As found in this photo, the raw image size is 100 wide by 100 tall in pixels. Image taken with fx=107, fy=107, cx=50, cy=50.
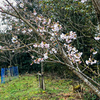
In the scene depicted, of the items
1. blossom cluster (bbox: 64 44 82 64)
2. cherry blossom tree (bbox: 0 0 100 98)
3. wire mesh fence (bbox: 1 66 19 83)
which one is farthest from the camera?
wire mesh fence (bbox: 1 66 19 83)

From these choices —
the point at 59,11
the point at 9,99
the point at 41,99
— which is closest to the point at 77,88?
the point at 41,99

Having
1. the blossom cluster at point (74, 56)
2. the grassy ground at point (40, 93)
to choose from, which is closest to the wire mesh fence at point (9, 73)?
the grassy ground at point (40, 93)

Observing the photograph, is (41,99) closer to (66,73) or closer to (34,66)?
(66,73)

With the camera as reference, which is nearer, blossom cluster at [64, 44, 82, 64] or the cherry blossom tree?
the cherry blossom tree

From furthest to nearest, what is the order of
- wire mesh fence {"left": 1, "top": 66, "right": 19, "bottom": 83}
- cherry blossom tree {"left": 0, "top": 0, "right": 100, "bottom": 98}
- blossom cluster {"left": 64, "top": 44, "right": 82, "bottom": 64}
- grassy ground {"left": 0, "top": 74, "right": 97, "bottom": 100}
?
wire mesh fence {"left": 1, "top": 66, "right": 19, "bottom": 83}
grassy ground {"left": 0, "top": 74, "right": 97, "bottom": 100}
blossom cluster {"left": 64, "top": 44, "right": 82, "bottom": 64}
cherry blossom tree {"left": 0, "top": 0, "right": 100, "bottom": 98}

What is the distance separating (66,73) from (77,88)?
2962mm

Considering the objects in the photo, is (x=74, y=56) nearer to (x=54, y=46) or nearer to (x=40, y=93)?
(x=54, y=46)

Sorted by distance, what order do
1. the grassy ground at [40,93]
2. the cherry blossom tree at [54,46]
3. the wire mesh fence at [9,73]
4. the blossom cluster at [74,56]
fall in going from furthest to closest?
the wire mesh fence at [9,73] < the grassy ground at [40,93] < the blossom cluster at [74,56] < the cherry blossom tree at [54,46]

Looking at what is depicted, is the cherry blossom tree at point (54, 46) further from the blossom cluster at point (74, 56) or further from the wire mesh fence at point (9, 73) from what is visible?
the wire mesh fence at point (9, 73)

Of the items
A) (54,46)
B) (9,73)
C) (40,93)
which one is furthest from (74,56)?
(9,73)

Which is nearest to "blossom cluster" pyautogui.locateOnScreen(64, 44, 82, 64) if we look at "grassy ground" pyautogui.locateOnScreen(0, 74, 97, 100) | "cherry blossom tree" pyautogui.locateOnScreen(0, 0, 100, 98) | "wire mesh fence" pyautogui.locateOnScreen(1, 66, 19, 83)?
"cherry blossom tree" pyautogui.locateOnScreen(0, 0, 100, 98)

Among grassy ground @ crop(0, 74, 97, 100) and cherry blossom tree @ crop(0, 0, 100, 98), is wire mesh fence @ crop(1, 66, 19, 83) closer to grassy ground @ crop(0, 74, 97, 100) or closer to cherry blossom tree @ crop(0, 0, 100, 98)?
grassy ground @ crop(0, 74, 97, 100)

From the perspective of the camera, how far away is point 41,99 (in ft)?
12.2

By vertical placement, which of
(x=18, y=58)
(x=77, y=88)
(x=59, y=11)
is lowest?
(x=77, y=88)
